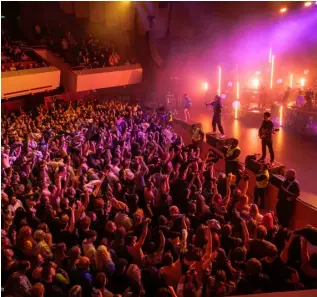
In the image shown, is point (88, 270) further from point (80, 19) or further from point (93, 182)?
point (80, 19)

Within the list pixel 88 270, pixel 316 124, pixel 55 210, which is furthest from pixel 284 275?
pixel 316 124

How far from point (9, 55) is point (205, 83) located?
880 cm

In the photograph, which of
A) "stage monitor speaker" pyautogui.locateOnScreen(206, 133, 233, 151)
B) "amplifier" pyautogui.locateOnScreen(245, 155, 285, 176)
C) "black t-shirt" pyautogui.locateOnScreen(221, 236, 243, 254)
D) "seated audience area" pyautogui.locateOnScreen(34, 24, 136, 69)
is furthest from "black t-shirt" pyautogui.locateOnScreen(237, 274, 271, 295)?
"seated audience area" pyautogui.locateOnScreen(34, 24, 136, 69)

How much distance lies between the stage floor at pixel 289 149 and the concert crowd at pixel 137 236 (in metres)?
1.99

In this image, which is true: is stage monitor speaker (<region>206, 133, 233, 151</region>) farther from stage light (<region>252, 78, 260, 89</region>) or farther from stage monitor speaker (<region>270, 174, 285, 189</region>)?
stage light (<region>252, 78, 260, 89</region>)

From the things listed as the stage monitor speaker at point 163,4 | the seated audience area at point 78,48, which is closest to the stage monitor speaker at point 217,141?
the seated audience area at point 78,48

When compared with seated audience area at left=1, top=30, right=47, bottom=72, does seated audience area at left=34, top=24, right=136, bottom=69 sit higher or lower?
higher

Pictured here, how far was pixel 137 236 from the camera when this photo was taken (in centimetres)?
A: 453

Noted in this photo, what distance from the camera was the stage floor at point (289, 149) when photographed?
7.82 metres

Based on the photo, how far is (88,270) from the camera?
3.88 metres

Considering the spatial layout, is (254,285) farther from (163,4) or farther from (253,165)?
(163,4)

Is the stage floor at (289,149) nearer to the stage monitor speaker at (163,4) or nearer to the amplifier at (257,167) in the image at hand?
the amplifier at (257,167)

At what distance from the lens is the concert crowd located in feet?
12.5

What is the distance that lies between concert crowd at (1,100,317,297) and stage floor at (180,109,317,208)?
199 cm
